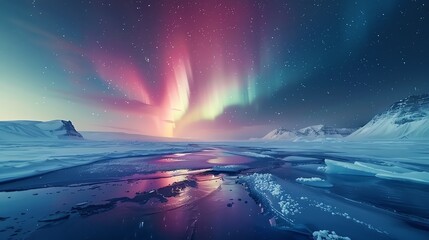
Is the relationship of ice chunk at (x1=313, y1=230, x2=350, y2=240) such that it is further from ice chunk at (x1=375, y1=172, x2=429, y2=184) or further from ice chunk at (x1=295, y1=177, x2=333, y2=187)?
ice chunk at (x1=375, y1=172, x2=429, y2=184)

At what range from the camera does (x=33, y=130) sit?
330ft

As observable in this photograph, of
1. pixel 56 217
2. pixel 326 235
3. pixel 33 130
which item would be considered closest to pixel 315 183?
pixel 326 235

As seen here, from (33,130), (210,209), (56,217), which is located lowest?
(56,217)

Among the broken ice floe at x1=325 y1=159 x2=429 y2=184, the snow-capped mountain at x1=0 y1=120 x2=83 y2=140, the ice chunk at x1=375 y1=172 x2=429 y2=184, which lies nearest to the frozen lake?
the ice chunk at x1=375 y1=172 x2=429 y2=184

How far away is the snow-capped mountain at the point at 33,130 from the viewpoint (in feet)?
274

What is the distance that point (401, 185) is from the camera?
1206cm

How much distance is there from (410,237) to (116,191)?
10.8 m

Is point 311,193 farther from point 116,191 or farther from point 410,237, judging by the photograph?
point 116,191

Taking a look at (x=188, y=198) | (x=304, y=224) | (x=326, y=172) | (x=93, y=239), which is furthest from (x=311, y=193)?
(x=93, y=239)

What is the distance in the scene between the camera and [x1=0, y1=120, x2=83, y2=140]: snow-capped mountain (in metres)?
83.5

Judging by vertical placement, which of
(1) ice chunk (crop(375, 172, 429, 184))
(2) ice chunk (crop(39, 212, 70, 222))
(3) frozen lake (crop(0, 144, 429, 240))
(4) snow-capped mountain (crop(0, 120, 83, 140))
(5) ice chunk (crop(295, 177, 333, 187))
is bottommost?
(2) ice chunk (crop(39, 212, 70, 222))

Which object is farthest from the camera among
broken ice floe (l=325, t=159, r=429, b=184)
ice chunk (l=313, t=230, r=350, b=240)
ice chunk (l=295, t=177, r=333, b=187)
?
broken ice floe (l=325, t=159, r=429, b=184)

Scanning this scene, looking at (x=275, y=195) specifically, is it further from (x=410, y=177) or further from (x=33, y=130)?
(x=33, y=130)

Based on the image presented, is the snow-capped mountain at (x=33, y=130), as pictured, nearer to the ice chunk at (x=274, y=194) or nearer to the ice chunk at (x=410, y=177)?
the ice chunk at (x=274, y=194)
